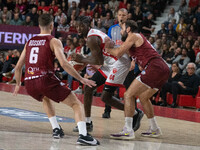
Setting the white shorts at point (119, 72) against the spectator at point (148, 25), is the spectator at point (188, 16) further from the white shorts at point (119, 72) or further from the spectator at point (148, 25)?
the white shorts at point (119, 72)

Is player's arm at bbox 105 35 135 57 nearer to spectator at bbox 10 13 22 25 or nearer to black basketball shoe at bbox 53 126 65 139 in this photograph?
black basketball shoe at bbox 53 126 65 139

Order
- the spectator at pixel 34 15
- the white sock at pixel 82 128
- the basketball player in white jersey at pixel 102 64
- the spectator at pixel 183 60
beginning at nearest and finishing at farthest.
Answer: the white sock at pixel 82 128 < the basketball player in white jersey at pixel 102 64 < the spectator at pixel 183 60 < the spectator at pixel 34 15

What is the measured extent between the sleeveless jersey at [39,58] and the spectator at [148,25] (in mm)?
11382

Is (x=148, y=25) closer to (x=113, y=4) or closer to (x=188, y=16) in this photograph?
(x=188, y=16)

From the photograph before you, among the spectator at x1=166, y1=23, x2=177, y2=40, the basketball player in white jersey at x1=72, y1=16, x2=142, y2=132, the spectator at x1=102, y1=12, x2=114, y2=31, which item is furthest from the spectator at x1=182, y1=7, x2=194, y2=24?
the basketball player in white jersey at x1=72, y1=16, x2=142, y2=132

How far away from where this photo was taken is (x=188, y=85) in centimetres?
1105

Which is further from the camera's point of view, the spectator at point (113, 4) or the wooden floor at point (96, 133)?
the spectator at point (113, 4)

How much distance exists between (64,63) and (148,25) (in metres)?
12.5

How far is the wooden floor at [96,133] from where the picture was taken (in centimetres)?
504

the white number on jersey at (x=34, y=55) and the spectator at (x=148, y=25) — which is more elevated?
the white number on jersey at (x=34, y=55)

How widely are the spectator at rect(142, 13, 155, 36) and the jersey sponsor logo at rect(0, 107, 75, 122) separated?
351 inches

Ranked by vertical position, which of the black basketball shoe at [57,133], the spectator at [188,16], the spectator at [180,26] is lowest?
the spectator at [180,26]

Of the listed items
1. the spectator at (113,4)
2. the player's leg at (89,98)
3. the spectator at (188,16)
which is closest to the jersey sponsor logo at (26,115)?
the player's leg at (89,98)

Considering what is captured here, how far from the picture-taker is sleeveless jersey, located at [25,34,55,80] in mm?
5168
